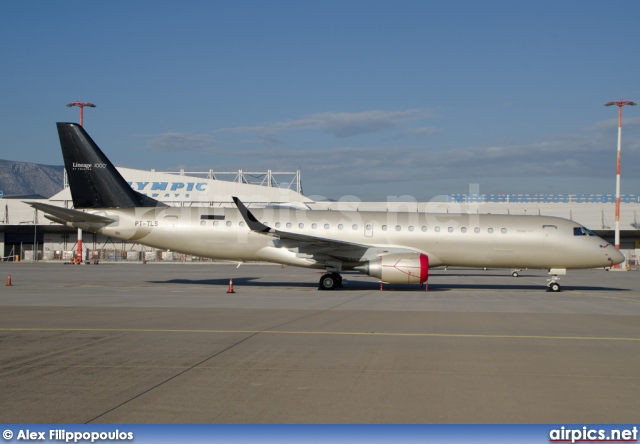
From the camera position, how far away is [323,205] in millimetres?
63375

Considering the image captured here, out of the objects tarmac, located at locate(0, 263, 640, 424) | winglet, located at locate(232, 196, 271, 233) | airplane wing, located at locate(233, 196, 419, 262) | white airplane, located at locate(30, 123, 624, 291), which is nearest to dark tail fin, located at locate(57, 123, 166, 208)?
white airplane, located at locate(30, 123, 624, 291)

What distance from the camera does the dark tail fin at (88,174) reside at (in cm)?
2727

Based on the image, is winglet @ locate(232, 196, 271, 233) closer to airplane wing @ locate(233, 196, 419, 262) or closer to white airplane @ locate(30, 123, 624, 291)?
airplane wing @ locate(233, 196, 419, 262)

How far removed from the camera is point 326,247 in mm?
25375

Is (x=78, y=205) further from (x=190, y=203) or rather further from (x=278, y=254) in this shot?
(x=190, y=203)

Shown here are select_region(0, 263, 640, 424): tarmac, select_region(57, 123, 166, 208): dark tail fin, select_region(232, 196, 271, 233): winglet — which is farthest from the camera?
select_region(57, 123, 166, 208): dark tail fin

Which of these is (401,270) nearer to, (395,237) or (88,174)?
(395,237)

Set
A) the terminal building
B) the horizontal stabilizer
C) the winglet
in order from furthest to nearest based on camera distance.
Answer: the terminal building
the horizontal stabilizer
the winglet

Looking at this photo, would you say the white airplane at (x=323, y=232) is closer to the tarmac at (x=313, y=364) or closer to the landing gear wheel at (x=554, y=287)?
the landing gear wheel at (x=554, y=287)

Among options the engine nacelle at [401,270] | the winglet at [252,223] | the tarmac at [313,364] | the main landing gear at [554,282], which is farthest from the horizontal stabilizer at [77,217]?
the main landing gear at [554,282]

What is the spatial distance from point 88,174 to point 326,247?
37.3ft

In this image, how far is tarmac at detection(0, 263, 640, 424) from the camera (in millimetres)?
6613

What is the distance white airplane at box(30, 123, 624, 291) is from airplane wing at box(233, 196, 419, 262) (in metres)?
0.10

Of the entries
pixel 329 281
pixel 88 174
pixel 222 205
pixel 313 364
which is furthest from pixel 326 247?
pixel 222 205
